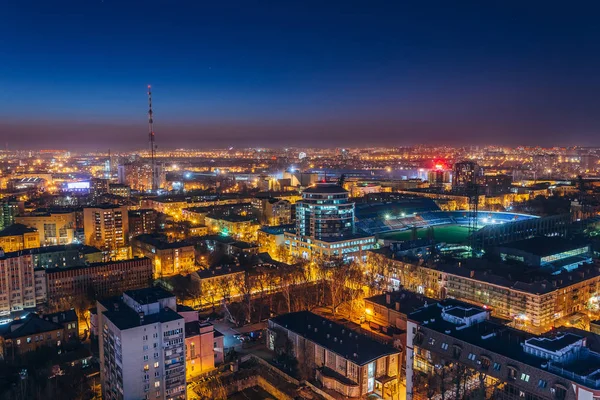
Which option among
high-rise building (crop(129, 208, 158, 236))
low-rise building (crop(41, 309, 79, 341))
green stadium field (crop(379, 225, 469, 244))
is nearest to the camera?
low-rise building (crop(41, 309, 79, 341))

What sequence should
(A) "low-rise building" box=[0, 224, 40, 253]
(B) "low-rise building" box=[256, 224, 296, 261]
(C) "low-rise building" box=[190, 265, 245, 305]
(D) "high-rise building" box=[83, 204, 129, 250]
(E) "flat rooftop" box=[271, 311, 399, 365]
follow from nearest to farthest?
(E) "flat rooftop" box=[271, 311, 399, 365], (C) "low-rise building" box=[190, 265, 245, 305], (A) "low-rise building" box=[0, 224, 40, 253], (B) "low-rise building" box=[256, 224, 296, 261], (D) "high-rise building" box=[83, 204, 129, 250]

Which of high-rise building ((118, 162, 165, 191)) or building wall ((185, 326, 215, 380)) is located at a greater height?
high-rise building ((118, 162, 165, 191))

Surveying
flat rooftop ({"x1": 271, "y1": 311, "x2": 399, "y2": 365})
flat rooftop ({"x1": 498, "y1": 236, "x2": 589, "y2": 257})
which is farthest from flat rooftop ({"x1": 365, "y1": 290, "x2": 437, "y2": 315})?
flat rooftop ({"x1": 498, "y1": 236, "x2": 589, "y2": 257})

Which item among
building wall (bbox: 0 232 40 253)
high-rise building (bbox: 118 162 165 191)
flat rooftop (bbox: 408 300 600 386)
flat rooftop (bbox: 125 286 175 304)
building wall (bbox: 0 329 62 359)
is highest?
high-rise building (bbox: 118 162 165 191)

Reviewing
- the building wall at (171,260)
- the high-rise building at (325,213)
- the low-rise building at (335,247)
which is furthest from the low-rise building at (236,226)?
the building wall at (171,260)

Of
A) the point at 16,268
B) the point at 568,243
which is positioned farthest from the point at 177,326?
the point at 568,243

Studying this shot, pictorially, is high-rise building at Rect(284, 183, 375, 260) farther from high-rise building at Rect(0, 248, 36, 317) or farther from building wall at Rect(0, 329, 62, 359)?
building wall at Rect(0, 329, 62, 359)

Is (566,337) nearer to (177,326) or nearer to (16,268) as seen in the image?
(177,326)
